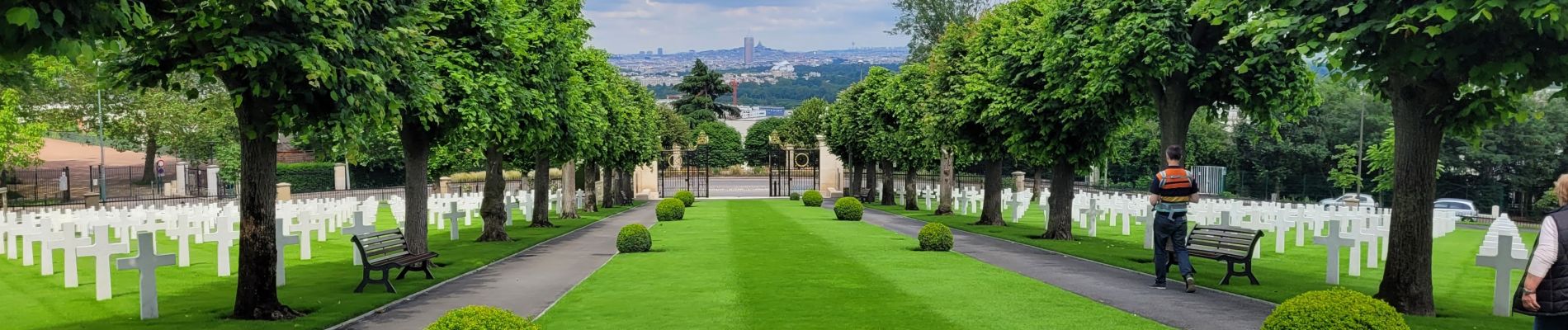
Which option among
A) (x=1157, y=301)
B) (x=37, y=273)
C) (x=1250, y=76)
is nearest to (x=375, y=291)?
(x=37, y=273)

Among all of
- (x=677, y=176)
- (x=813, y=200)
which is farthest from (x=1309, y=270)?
(x=677, y=176)

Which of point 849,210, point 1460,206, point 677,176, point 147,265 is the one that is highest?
point 147,265

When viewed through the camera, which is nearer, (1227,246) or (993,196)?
(1227,246)

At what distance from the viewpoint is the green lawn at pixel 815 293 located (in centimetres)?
1122

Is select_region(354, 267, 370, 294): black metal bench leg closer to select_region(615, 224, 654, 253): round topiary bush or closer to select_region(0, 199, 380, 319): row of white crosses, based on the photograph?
select_region(0, 199, 380, 319): row of white crosses

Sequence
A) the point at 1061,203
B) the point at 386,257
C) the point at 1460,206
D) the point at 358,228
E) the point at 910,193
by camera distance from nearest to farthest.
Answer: the point at 386,257 < the point at 358,228 < the point at 1061,203 < the point at 1460,206 < the point at 910,193

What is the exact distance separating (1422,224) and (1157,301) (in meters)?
2.90

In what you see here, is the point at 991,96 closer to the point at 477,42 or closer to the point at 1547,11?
the point at 477,42

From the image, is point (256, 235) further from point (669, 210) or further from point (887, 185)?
point (887, 185)

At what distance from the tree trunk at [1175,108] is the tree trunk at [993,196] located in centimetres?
1308

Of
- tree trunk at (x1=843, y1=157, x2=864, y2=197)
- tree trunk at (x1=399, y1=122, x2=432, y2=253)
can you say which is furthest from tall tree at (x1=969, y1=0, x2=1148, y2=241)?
tree trunk at (x1=843, y1=157, x2=864, y2=197)

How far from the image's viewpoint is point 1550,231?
6.86 meters

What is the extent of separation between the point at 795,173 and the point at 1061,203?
5149cm

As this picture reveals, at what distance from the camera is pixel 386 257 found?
621 inches
